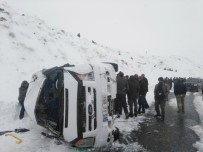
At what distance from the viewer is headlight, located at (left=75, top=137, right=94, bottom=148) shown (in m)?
5.83

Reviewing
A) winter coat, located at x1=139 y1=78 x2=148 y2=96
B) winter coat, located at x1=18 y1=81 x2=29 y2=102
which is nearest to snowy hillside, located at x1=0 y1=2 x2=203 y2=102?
winter coat, located at x1=18 y1=81 x2=29 y2=102

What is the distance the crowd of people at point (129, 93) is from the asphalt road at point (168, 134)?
982 millimetres

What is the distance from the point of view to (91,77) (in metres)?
6.32

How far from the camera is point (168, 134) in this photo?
8.22 m

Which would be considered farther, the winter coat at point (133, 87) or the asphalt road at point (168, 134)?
the winter coat at point (133, 87)

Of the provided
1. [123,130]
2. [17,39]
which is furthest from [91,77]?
[17,39]

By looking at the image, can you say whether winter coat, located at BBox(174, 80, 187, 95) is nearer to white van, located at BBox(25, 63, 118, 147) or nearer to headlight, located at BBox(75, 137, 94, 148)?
white van, located at BBox(25, 63, 118, 147)

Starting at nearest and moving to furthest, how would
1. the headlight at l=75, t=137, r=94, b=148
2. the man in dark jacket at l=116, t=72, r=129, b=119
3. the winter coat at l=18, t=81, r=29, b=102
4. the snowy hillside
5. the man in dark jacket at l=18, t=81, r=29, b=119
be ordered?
the headlight at l=75, t=137, r=94, b=148 → the man in dark jacket at l=18, t=81, r=29, b=119 → the winter coat at l=18, t=81, r=29, b=102 → the man in dark jacket at l=116, t=72, r=129, b=119 → the snowy hillside

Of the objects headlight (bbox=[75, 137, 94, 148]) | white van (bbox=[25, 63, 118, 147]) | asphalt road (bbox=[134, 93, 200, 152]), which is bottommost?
asphalt road (bbox=[134, 93, 200, 152])

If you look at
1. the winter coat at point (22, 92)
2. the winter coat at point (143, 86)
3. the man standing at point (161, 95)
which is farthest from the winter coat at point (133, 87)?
the winter coat at point (22, 92)

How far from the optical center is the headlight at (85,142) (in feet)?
19.1

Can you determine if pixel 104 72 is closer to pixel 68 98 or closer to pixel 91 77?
pixel 91 77

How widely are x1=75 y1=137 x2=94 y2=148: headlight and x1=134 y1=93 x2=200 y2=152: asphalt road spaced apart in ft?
5.42

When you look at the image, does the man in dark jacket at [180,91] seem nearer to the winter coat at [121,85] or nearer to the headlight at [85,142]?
the winter coat at [121,85]
